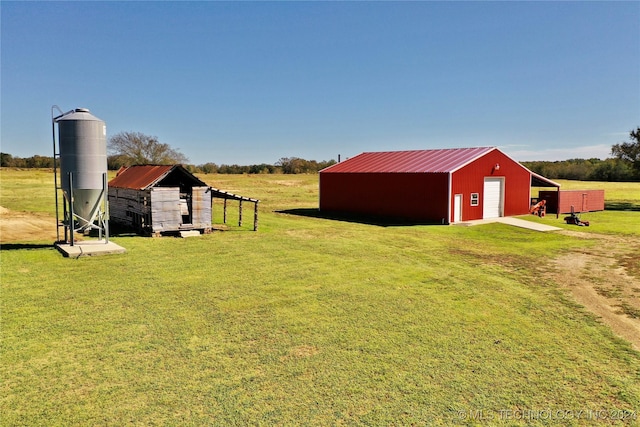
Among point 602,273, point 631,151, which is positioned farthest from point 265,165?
point 602,273

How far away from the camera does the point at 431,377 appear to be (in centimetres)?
697

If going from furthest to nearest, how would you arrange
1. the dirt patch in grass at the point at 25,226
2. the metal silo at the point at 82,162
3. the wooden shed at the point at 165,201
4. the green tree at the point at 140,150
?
the green tree at the point at 140,150 → the wooden shed at the point at 165,201 → the dirt patch in grass at the point at 25,226 → the metal silo at the point at 82,162

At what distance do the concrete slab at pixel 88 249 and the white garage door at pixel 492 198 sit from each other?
75.1 ft

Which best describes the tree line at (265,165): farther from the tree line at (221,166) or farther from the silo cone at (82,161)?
the silo cone at (82,161)

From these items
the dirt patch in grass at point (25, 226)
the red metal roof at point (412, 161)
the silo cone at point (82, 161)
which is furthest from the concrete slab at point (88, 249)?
the red metal roof at point (412, 161)

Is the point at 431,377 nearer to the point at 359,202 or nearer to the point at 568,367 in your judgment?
the point at 568,367

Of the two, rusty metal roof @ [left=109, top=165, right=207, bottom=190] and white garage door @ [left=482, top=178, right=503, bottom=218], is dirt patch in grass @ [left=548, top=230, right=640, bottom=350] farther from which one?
rusty metal roof @ [left=109, top=165, right=207, bottom=190]

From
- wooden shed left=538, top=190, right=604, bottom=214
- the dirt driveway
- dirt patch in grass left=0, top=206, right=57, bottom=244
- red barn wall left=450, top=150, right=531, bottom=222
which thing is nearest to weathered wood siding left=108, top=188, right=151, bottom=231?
dirt patch in grass left=0, top=206, right=57, bottom=244

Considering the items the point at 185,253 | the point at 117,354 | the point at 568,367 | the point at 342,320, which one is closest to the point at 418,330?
the point at 342,320

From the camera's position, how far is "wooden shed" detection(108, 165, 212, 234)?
21047 millimetres

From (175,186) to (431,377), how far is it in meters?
18.4

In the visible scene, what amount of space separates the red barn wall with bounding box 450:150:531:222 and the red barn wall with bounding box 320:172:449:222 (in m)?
1.02

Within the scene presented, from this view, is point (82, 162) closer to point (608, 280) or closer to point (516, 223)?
point (608, 280)

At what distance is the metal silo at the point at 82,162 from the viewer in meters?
16.9
